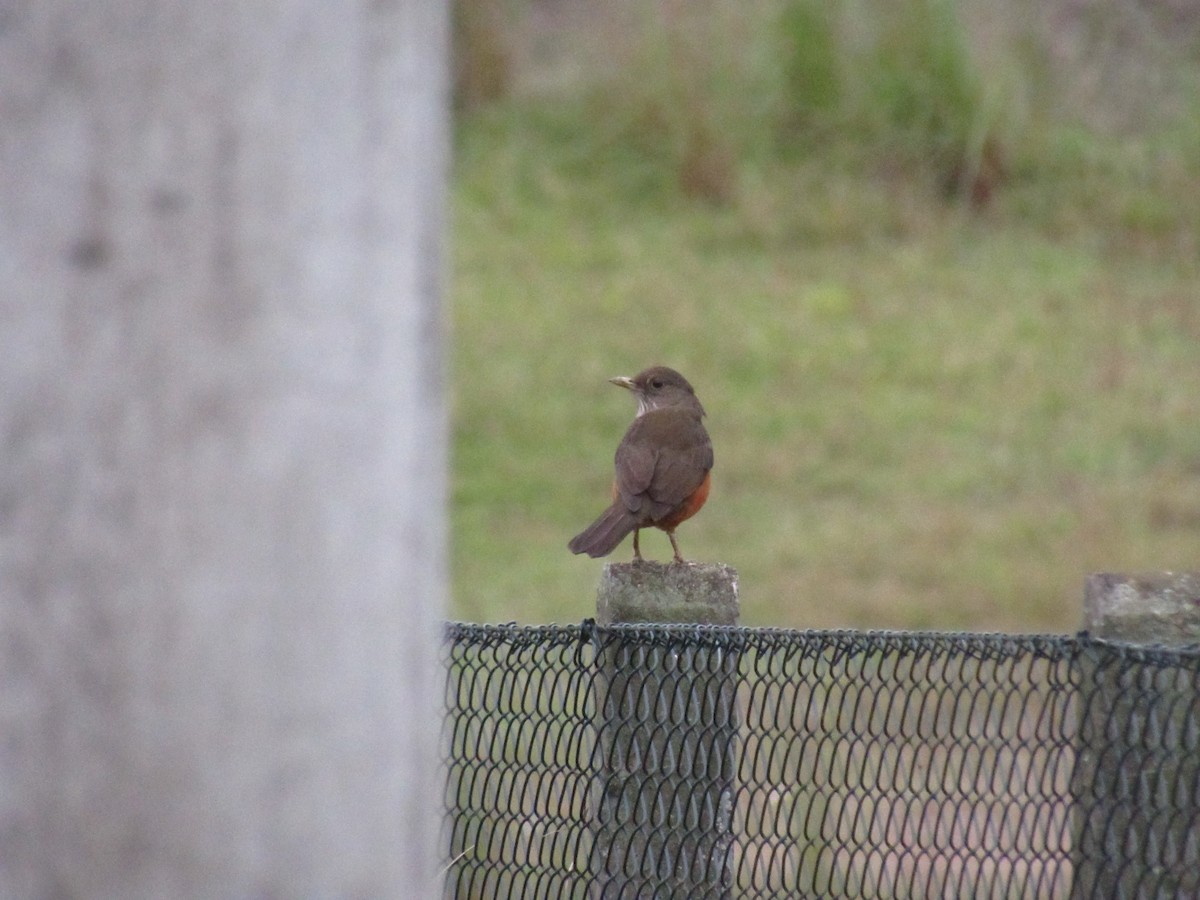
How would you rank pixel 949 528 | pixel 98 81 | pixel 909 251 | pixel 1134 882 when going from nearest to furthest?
pixel 98 81, pixel 1134 882, pixel 949 528, pixel 909 251

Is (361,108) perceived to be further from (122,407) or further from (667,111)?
(667,111)

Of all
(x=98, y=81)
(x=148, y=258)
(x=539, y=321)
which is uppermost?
(x=539, y=321)

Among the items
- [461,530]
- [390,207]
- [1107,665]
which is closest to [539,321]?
[461,530]

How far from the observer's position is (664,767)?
122 inches

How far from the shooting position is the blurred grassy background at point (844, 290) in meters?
8.73

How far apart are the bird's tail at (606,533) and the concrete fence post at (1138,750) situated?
213 centimetres

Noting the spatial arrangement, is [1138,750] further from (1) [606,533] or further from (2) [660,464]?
(2) [660,464]

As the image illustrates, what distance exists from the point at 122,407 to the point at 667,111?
12286 millimetres

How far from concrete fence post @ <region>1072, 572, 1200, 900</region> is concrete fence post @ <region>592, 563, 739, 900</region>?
61cm

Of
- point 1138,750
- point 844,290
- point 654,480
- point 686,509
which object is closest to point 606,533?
point 654,480

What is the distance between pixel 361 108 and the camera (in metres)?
1.22

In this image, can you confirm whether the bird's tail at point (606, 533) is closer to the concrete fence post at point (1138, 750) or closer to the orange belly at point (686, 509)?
the orange belly at point (686, 509)

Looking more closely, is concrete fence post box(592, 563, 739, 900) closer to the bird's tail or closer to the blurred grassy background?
the bird's tail

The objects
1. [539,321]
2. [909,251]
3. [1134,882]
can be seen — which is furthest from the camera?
[909,251]
